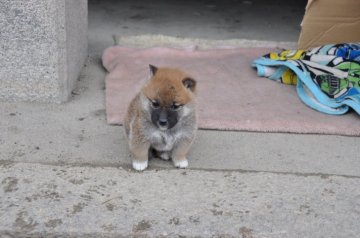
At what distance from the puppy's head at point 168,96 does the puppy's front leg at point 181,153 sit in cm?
20

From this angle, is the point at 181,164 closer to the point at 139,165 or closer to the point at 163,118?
the point at 139,165

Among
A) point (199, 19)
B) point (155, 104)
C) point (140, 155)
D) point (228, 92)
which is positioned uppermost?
point (155, 104)

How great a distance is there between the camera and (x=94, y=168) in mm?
3252

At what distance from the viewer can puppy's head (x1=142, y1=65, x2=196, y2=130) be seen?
2.99 metres

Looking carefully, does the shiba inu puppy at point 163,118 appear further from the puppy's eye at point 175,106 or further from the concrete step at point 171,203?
the concrete step at point 171,203

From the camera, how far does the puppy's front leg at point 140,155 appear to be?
3189mm

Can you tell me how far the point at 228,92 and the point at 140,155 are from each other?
1460 millimetres

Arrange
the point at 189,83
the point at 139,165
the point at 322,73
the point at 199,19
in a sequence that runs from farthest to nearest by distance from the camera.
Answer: the point at 199,19 → the point at 322,73 → the point at 139,165 → the point at 189,83

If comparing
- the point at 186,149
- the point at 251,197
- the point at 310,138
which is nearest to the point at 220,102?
the point at 310,138

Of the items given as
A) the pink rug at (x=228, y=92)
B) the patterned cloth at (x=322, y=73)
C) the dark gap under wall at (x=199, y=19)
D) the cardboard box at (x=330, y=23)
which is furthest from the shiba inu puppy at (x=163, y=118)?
the dark gap under wall at (x=199, y=19)

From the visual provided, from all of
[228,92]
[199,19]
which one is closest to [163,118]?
[228,92]

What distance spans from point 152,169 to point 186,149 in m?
0.24

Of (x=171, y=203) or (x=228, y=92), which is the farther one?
(x=228, y=92)

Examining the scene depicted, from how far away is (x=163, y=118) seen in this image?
2.98 metres
